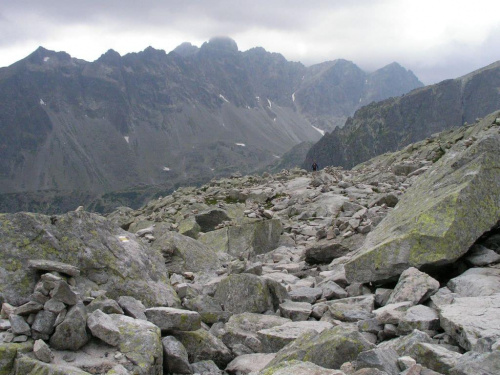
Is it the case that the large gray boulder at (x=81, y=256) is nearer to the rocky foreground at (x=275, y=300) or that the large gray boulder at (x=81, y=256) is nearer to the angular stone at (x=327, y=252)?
the rocky foreground at (x=275, y=300)

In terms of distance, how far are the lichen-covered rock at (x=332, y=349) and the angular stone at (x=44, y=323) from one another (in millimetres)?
3755

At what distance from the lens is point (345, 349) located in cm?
658

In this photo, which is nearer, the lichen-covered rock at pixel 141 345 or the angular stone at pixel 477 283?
the lichen-covered rock at pixel 141 345

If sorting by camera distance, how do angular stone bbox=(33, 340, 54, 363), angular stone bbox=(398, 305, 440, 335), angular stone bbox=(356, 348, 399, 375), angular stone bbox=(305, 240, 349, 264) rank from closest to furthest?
1. angular stone bbox=(356, 348, 399, 375)
2. angular stone bbox=(33, 340, 54, 363)
3. angular stone bbox=(398, 305, 440, 335)
4. angular stone bbox=(305, 240, 349, 264)

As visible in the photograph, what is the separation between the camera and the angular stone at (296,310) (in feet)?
31.8

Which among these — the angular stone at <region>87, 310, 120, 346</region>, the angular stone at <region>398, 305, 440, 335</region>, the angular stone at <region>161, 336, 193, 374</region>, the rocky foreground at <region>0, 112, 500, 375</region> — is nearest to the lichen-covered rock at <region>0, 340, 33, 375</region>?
the rocky foreground at <region>0, 112, 500, 375</region>

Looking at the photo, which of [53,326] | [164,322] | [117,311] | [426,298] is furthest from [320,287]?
[53,326]

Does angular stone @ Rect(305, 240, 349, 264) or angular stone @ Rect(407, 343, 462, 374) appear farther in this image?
angular stone @ Rect(305, 240, 349, 264)

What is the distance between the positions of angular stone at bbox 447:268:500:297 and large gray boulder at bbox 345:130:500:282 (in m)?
0.58

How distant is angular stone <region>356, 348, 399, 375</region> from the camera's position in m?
5.73

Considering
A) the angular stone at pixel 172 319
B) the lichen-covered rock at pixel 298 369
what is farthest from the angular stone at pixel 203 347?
the lichen-covered rock at pixel 298 369

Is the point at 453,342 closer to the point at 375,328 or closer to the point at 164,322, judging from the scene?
the point at 375,328

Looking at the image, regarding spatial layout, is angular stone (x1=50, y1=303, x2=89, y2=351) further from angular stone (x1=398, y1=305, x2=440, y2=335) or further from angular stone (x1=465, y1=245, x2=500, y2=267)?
angular stone (x1=465, y1=245, x2=500, y2=267)

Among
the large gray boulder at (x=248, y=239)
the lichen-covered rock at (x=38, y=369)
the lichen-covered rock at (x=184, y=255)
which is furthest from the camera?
the large gray boulder at (x=248, y=239)
